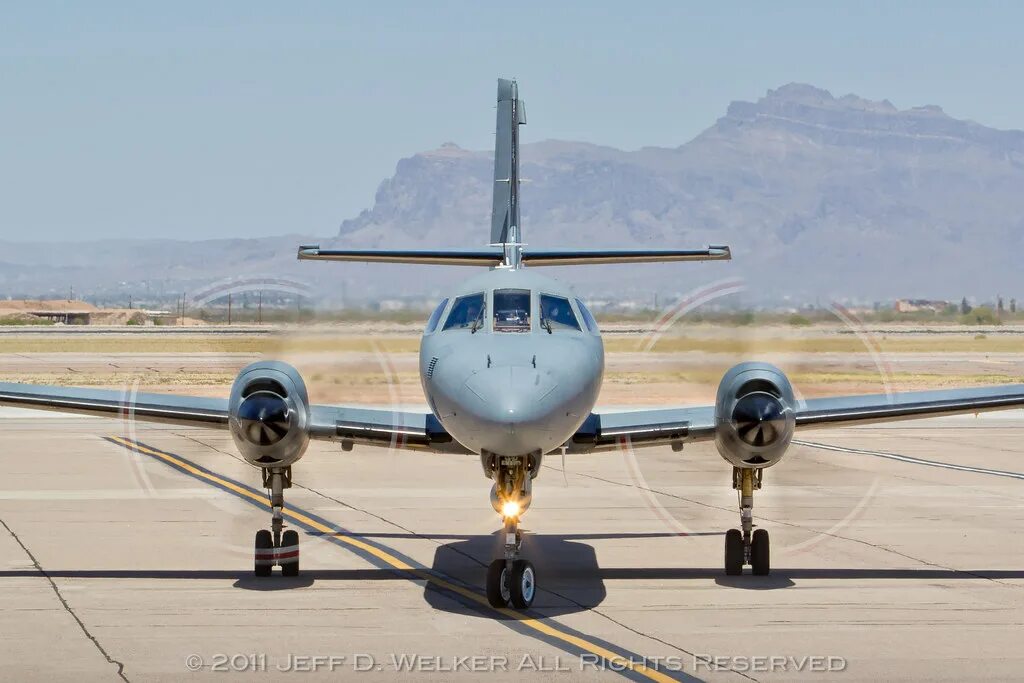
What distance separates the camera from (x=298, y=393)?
14.1 m

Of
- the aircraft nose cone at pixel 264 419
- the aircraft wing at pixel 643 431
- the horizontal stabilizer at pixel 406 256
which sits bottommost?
the aircraft nose cone at pixel 264 419

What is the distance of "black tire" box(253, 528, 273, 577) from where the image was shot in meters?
14.5

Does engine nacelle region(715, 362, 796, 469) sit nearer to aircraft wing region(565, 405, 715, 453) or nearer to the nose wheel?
aircraft wing region(565, 405, 715, 453)

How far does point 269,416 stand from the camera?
13711mm

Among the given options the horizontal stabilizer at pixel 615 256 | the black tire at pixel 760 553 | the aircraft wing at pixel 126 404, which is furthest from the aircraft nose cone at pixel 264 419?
the black tire at pixel 760 553

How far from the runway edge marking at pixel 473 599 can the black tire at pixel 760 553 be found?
305 cm

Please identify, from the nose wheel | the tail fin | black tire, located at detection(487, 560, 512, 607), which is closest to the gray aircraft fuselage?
the nose wheel

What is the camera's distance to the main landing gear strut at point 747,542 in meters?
14.6

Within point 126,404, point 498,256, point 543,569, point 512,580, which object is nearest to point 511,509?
point 512,580

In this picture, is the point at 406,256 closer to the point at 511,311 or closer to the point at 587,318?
the point at 587,318

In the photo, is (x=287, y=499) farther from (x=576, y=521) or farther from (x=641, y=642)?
(x=641, y=642)

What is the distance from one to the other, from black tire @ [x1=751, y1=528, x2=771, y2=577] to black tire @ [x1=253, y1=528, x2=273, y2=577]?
5.09 meters

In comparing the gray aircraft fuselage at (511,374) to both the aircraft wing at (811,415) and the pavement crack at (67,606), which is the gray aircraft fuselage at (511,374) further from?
the pavement crack at (67,606)

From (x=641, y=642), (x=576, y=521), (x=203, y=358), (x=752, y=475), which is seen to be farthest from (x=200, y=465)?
(x=203, y=358)
